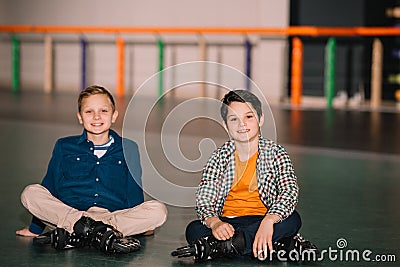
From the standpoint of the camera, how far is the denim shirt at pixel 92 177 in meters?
3.07

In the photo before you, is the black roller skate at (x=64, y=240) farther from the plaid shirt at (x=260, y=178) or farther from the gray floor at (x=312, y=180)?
the plaid shirt at (x=260, y=178)

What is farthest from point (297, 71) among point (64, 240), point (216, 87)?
point (64, 240)

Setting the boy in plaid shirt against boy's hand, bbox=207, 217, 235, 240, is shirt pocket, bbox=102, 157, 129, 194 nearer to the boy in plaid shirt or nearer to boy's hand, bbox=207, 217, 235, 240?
the boy in plaid shirt

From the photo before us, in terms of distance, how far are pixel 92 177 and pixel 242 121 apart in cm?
58

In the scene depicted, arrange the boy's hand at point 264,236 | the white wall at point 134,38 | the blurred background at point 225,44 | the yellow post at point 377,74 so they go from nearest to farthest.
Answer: the boy's hand at point 264,236, the yellow post at point 377,74, the blurred background at point 225,44, the white wall at point 134,38

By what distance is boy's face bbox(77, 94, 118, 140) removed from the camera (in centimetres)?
304

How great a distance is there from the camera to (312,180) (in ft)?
14.8

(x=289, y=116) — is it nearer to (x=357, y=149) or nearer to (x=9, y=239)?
(x=357, y=149)

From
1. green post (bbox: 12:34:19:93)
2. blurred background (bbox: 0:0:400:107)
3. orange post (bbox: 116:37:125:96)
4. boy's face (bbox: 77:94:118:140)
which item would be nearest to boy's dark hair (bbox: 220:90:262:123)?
boy's face (bbox: 77:94:118:140)

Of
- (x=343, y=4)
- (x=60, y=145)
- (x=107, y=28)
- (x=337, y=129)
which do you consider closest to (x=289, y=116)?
(x=337, y=129)

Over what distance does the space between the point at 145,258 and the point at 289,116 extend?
18.0 feet

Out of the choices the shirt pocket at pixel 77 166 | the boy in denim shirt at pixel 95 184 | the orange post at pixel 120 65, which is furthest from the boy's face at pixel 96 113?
the orange post at pixel 120 65

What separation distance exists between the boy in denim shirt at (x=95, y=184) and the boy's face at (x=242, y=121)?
1.33ft

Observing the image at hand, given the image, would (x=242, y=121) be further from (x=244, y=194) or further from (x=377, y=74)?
(x=377, y=74)
